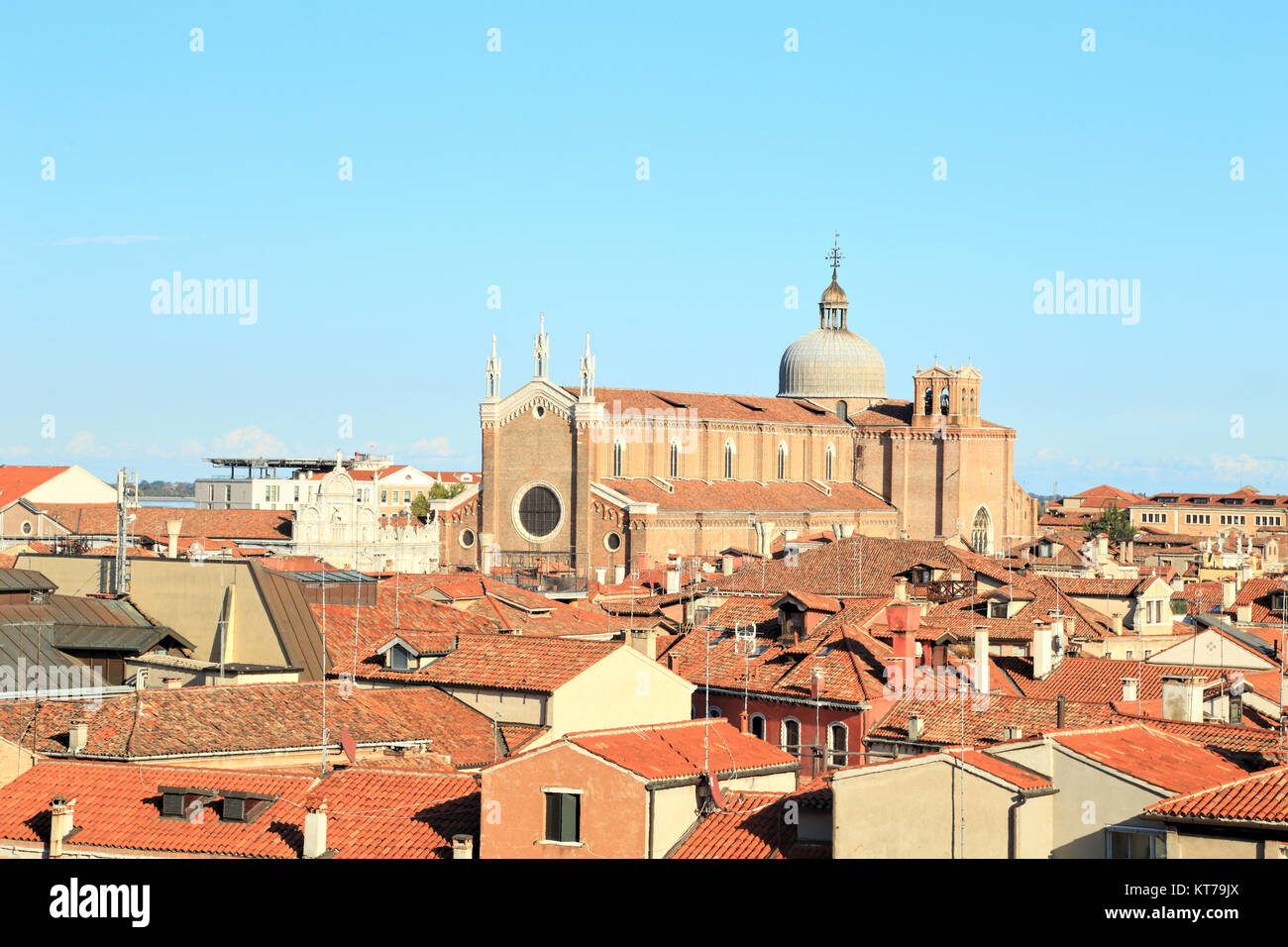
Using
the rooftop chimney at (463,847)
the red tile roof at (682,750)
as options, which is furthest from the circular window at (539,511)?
the rooftop chimney at (463,847)

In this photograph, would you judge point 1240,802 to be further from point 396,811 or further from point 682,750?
point 396,811

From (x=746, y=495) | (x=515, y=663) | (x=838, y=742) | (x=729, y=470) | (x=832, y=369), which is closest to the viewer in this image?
(x=515, y=663)

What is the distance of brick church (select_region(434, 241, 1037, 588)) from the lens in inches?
2990

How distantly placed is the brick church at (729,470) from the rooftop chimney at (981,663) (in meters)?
40.6

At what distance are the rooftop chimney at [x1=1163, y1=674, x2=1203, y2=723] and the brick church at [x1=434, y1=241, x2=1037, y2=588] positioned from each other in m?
44.9

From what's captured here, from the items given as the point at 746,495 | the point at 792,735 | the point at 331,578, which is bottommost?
the point at 792,735

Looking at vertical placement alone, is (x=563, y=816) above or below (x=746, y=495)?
below

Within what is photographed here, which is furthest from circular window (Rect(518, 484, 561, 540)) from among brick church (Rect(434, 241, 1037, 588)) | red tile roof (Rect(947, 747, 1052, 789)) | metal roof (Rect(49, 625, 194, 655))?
red tile roof (Rect(947, 747, 1052, 789))

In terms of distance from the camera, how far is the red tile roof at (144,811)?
17.3 meters

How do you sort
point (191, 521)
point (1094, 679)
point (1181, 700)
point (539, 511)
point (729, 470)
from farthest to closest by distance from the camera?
point (729, 470)
point (191, 521)
point (539, 511)
point (1094, 679)
point (1181, 700)

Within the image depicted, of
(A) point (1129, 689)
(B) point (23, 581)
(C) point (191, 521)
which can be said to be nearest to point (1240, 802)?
(A) point (1129, 689)

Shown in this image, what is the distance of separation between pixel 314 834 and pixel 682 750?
339 centimetres

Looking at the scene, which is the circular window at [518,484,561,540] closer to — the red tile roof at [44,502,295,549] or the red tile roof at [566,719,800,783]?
the red tile roof at [44,502,295,549]

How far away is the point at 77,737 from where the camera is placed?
20.8 meters
